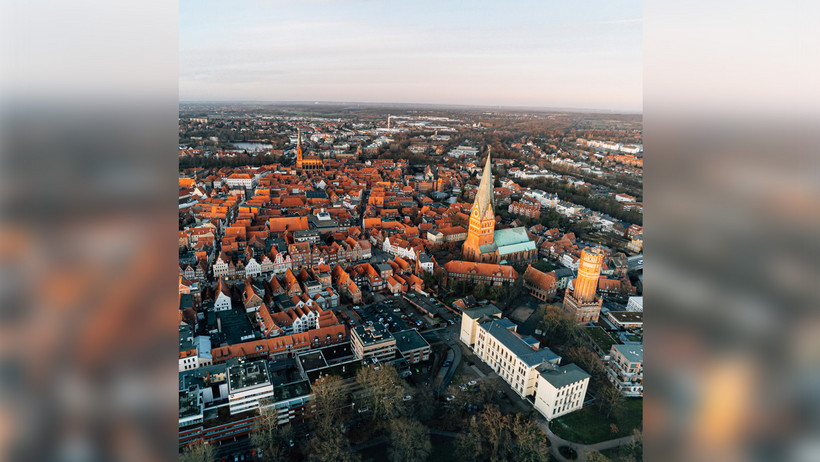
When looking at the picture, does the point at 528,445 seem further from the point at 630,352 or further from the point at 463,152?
the point at 463,152

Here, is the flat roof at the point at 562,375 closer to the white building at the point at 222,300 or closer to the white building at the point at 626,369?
the white building at the point at 626,369

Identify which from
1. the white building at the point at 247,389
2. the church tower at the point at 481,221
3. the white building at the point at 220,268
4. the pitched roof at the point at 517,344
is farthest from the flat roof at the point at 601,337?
the white building at the point at 220,268

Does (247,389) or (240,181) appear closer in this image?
(247,389)

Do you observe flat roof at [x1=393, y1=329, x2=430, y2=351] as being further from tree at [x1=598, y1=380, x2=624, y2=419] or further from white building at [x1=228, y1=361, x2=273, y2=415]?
tree at [x1=598, y1=380, x2=624, y2=419]

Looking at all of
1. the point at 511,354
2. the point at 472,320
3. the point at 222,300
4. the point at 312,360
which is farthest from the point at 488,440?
the point at 222,300

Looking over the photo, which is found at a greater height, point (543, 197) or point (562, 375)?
point (543, 197)
